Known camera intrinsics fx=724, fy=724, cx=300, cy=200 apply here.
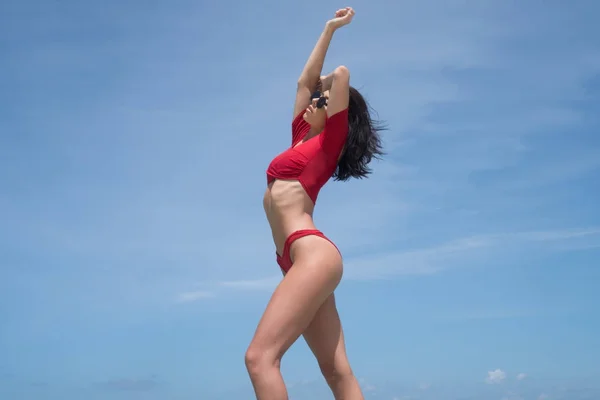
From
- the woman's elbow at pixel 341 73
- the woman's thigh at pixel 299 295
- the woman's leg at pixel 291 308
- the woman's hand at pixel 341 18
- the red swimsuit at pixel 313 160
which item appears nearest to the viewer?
the woman's leg at pixel 291 308

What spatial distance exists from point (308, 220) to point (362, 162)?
3.06 ft

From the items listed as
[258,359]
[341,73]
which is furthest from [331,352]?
[341,73]

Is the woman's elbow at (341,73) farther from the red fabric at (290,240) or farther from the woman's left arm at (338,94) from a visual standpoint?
the red fabric at (290,240)

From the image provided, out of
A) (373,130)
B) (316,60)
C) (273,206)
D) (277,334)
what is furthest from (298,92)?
(277,334)

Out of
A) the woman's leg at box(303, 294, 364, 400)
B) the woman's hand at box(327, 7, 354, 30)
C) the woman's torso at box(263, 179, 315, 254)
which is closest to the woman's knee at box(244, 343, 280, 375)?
the woman's leg at box(303, 294, 364, 400)

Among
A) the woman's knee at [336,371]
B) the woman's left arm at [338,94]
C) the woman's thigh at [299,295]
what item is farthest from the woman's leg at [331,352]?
the woman's left arm at [338,94]

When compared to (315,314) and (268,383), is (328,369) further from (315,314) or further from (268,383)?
(268,383)

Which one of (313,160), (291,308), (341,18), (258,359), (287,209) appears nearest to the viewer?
(258,359)

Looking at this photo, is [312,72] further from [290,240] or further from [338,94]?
[290,240]

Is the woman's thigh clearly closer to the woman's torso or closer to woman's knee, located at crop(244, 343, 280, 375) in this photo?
woman's knee, located at crop(244, 343, 280, 375)

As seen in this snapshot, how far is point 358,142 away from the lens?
6301mm

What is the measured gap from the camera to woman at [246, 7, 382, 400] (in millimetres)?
5230

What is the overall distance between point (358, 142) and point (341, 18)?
1191 mm

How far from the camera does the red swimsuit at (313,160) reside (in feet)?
19.3
